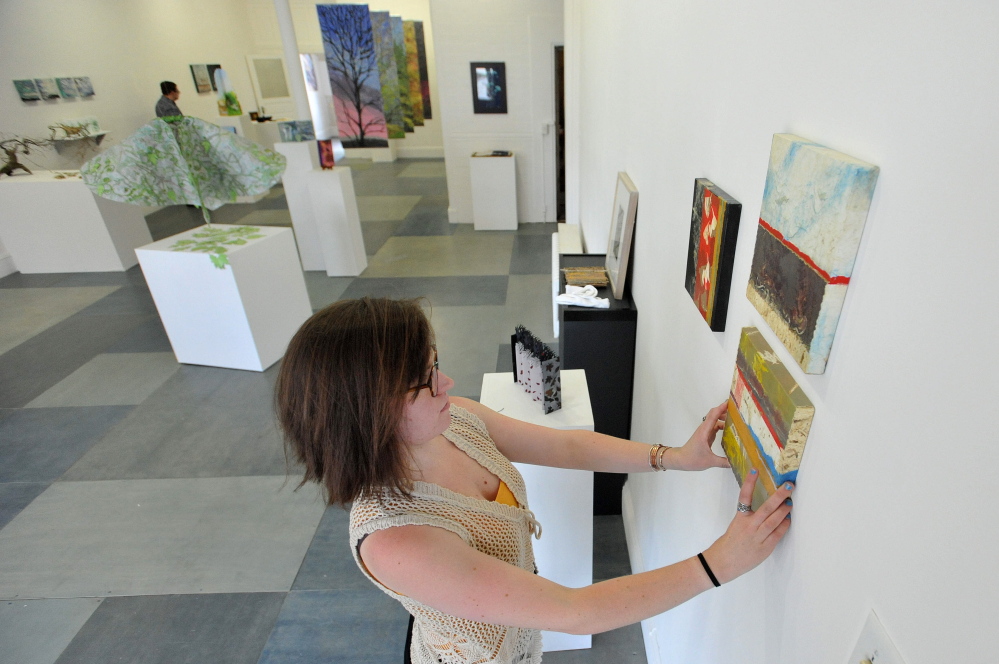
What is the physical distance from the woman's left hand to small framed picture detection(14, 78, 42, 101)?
916cm

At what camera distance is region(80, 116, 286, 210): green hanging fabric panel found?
381cm

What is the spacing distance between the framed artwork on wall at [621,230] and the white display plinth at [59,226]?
673 cm

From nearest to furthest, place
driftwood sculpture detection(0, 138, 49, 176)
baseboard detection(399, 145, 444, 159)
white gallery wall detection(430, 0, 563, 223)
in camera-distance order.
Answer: driftwood sculpture detection(0, 138, 49, 176) < white gallery wall detection(430, 0, 563, 223) < baseboard detection(399, 145, 444, 159)

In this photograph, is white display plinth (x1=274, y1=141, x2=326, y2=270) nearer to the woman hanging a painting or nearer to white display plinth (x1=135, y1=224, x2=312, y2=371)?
white display plinth (x1=135, y1=224, x2=312, y2=371)

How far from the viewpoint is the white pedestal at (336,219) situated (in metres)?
5.82

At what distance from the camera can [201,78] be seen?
10125mm

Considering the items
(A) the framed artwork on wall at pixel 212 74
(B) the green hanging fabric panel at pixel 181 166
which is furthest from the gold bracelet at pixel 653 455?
(A) the framed artwork on wall at pixel 212 74

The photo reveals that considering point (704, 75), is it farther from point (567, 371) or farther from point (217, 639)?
point (217, 639)

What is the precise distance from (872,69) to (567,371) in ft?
5.72

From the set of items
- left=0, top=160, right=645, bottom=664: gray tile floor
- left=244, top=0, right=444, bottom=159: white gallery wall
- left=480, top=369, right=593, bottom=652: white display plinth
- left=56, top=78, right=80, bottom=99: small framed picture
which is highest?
left=244, top=0, right=444, bottom=159: white gallery wall

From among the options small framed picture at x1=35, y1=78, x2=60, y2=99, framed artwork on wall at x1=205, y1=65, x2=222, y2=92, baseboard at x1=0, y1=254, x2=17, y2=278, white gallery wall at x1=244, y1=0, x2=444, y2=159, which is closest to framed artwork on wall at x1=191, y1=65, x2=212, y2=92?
framed artwork on wall at x1=205, y1=65, x2=222, y2=92

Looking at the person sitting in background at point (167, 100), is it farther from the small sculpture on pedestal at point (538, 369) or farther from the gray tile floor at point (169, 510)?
the small sculpture on pedestal at point (538, 369)

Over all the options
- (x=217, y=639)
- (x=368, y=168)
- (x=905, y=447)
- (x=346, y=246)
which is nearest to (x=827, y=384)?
(x=905, y=447)

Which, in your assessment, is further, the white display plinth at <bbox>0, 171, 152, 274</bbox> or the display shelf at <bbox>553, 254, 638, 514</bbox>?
the white display plinth at <bbox>0, 171, 152, 274</bbox>
